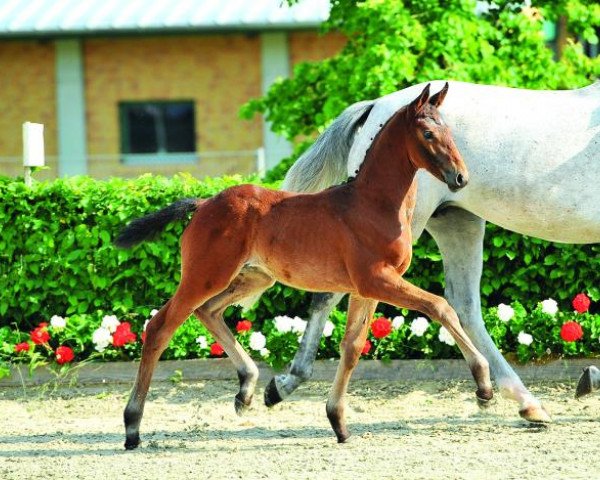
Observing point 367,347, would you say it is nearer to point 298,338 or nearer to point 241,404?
point 298,338

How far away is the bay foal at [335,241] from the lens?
475 cm

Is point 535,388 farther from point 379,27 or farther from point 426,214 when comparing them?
point 379,27

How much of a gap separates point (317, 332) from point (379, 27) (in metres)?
3.30

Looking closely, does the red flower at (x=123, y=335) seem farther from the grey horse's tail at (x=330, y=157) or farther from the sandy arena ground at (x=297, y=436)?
the grey horse's tail at (x=330, y=157)

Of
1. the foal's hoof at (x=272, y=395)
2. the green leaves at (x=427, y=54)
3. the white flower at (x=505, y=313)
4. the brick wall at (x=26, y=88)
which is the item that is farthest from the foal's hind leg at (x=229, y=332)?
the brick wall at (x=26, y=88)

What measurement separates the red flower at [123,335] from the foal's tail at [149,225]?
5.43 feet

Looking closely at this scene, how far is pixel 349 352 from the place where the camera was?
5.23 metres

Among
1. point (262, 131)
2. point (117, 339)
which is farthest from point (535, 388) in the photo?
point (262, 131)

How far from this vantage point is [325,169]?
6.07 meters

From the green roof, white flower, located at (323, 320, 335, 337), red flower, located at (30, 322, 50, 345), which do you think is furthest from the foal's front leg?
the green roof

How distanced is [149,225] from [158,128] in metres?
13.4

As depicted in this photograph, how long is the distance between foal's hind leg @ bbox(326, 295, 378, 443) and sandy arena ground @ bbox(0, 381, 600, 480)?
0.41 feet

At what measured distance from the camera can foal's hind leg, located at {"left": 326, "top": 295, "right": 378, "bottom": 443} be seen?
524cm

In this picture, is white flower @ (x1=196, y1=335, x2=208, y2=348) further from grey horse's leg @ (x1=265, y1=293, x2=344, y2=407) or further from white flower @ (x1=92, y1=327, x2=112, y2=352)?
grey horse's leg @ (x1=265, y1=293, x2=344, y2=407)
